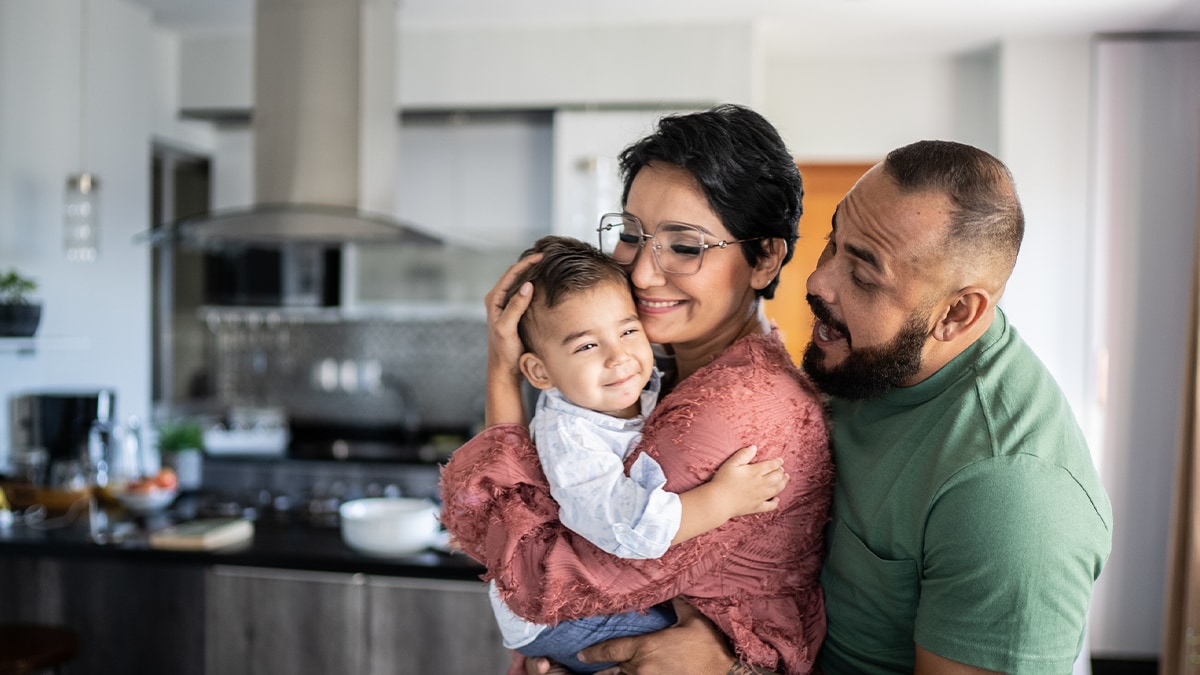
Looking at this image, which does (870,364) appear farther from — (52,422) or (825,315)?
(52,422)

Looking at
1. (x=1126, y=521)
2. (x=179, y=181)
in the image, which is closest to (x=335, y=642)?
(x=179, y=181)

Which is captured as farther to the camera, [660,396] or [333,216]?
[333,216]

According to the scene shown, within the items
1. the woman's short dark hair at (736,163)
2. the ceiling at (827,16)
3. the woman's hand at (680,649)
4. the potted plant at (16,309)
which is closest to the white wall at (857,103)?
the ceiling at (827,16)

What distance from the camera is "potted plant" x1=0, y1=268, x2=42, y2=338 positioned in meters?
3.56

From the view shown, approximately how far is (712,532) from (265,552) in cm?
196

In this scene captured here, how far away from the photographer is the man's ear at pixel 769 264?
1.48 m

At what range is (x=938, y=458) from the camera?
1.18 m

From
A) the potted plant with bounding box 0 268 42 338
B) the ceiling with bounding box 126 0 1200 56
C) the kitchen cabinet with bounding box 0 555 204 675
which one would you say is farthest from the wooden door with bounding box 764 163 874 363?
the potted plant with bounding box 0 268 42 338

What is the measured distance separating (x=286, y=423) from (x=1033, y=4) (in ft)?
14.8

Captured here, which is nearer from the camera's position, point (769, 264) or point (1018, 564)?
point (1018, 564)

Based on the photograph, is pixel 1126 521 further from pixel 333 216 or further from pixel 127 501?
pixel 127 501

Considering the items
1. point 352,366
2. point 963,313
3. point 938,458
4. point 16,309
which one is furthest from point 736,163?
point 352,366

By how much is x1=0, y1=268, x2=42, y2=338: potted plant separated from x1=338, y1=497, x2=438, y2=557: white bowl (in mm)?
1755

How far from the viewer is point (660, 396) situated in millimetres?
1610
